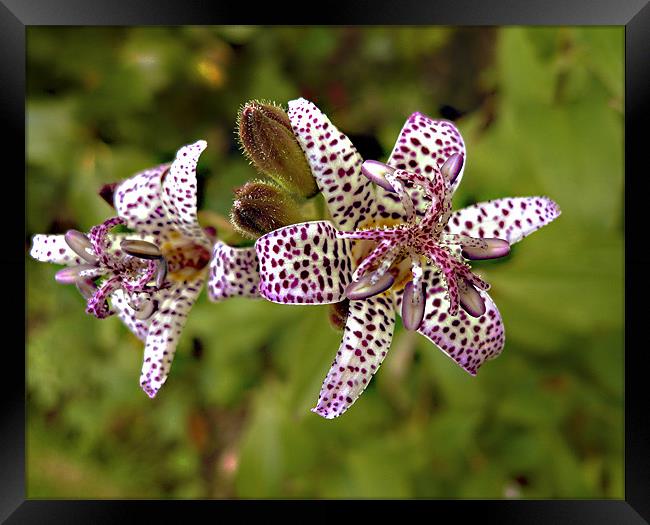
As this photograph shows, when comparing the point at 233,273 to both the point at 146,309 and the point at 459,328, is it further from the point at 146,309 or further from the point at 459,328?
the point at 459,328

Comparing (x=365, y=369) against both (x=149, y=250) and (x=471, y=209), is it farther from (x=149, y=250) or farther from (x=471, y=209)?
(x=149, y=250)

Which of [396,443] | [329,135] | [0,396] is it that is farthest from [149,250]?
[396,443]

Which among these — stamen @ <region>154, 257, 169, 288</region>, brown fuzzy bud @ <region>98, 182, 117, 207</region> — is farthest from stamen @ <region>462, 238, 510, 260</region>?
brown fuzzy bud @ <region>98, 182, 117, 207</region>

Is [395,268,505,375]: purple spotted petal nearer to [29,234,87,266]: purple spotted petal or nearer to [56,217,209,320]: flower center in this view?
[56,217,209,320]: flower center

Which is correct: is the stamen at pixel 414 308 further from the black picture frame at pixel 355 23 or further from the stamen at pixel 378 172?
the black picture frame at pixel 355 23

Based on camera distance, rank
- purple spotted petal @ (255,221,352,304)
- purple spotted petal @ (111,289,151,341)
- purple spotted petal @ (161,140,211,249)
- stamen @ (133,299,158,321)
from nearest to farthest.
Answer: purple spotted petal @ (255,221,352,304) < purple spotted petal @ (161,140,211,249) < stamen @ (133,299,158,321) < purple spotted petal @ (111,289,151,341)

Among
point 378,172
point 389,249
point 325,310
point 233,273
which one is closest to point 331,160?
point 378,172
